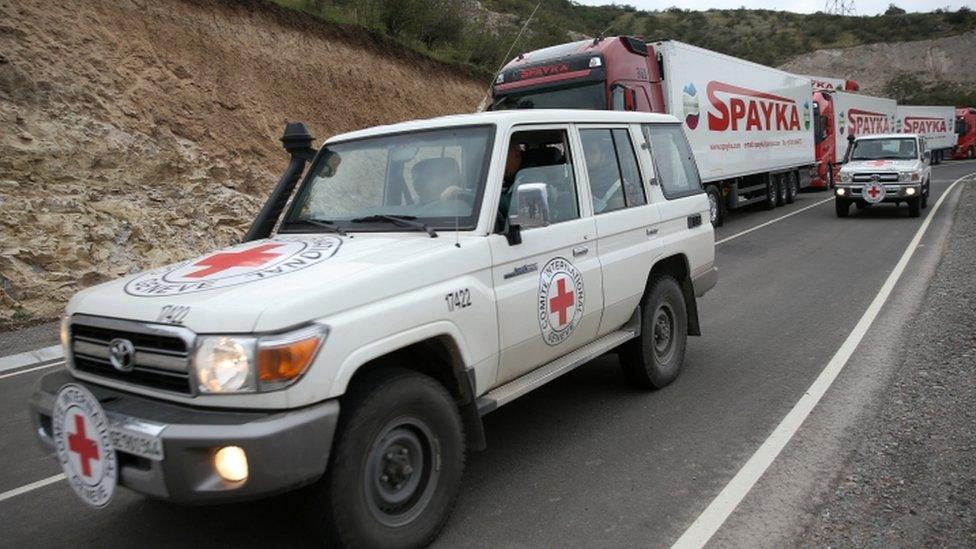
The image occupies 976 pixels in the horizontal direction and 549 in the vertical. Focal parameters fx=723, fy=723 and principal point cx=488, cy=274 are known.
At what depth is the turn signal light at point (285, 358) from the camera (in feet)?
9.14

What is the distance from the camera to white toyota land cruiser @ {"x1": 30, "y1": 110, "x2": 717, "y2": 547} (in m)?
2.81

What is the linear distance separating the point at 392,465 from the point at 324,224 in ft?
5.39

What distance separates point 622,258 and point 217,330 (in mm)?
2858

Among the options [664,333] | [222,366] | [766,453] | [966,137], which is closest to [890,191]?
[664,333]

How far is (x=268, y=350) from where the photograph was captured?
2787 mm

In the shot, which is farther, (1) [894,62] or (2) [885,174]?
(1) [894,62]

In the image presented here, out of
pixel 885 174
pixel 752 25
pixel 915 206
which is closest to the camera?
pixel 885 174

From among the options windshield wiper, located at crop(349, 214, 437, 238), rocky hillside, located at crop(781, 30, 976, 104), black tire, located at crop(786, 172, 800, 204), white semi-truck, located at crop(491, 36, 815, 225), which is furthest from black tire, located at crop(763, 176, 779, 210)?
rocky hillside, located at crop(781, 30, 976, 104)

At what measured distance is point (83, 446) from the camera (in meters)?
2.99

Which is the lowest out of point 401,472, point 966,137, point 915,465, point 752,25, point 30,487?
point 966,137

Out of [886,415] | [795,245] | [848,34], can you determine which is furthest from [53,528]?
[848,34]

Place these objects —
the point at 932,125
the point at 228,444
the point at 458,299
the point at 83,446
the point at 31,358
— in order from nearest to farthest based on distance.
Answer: the point at 228,444
the point at 83,446
the point at 458,299
the point at 31,358
the point at 932,125

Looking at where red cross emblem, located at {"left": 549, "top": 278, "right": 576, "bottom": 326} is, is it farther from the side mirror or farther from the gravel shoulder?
the gravel shoulder

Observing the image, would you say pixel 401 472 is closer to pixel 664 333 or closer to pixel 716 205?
pixel 664 333
